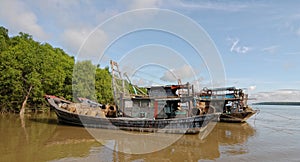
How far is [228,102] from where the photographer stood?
2631 cm

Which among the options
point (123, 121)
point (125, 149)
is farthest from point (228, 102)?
point (125, 149)

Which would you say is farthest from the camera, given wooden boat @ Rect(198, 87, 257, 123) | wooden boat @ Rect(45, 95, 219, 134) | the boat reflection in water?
wooden boat @ Rect(198, 87, 257, 123)

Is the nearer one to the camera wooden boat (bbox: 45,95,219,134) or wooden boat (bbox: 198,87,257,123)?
wooden boat (bbox: 45,95,219,134)

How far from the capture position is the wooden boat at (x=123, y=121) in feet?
49.6

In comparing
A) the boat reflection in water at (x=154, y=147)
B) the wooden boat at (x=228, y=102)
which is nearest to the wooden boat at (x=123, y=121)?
the boat reflection in water at (x=154, y=147)

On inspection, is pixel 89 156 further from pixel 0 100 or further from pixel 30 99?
pixel 30 99

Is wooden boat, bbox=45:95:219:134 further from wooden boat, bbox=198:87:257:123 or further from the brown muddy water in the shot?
wooden boat, bbox=198:87:257:123

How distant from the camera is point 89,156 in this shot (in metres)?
9.34

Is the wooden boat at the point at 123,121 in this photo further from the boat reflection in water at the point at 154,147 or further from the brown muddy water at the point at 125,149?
the brown muddy water at the point at 125,149

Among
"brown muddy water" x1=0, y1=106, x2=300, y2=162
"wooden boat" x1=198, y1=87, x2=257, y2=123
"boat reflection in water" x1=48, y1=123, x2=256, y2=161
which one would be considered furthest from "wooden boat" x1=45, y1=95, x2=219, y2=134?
"wooden boat" x1=198, y1=87, x2=257, y2=123

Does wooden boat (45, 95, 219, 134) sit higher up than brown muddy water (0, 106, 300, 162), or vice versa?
wooden boat (45, 95, 219, 134)

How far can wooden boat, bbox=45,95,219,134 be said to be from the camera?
15121 millimetres

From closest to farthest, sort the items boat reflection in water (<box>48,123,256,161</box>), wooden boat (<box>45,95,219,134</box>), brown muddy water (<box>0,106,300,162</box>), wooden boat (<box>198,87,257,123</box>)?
brown muddy water (<box>0,106,300,162</box>) → boat reflection in water (<box>48,123,256,161</box>) → wooden boat (<box>45,95,219,134</box>) → wooden boat (<box>198,87,257,123</box>)

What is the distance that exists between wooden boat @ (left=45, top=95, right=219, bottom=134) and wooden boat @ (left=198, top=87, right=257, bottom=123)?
9.14 m
